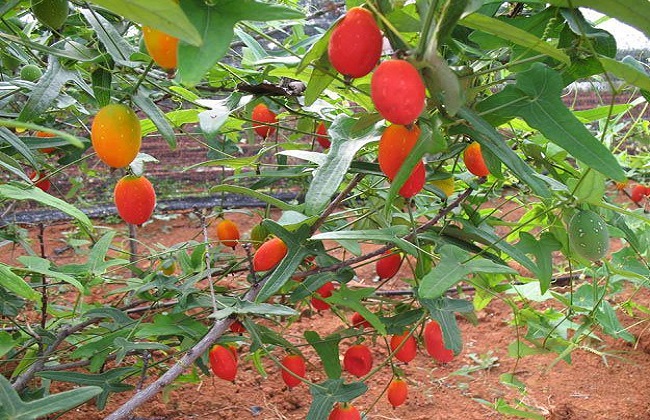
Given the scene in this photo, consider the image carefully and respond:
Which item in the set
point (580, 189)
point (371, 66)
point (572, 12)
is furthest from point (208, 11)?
point (580, 189)

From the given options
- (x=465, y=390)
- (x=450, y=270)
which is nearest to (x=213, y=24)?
(x=450, y=270)

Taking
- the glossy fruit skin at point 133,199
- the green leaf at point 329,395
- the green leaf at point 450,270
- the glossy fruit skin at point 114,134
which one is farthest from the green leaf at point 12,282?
the green leaf at point 450,270

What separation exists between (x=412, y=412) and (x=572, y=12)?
4.01 feet

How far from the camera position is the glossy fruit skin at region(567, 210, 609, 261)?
0.82 m

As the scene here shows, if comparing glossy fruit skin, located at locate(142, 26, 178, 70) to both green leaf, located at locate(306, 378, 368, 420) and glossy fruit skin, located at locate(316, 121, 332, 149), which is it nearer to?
green leaf, located at locate(306, 378, 368, 420)

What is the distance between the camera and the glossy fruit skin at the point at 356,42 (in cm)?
51

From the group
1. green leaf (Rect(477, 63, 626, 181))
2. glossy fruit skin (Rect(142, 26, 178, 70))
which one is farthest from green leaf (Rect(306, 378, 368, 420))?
glossy fruit skin (Rect(142, 26, 178, 70))

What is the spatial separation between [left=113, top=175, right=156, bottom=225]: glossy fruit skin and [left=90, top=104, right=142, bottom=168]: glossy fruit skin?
0.87ft

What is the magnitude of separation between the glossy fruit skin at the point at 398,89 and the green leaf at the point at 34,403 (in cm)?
35

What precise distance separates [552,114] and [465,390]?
4.12 ft

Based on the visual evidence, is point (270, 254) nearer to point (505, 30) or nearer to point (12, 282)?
point (12, 282)

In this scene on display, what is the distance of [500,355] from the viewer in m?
1.90

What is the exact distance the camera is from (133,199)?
937 millimetres

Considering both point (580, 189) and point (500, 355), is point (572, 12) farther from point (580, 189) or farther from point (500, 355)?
point (500, 355)
